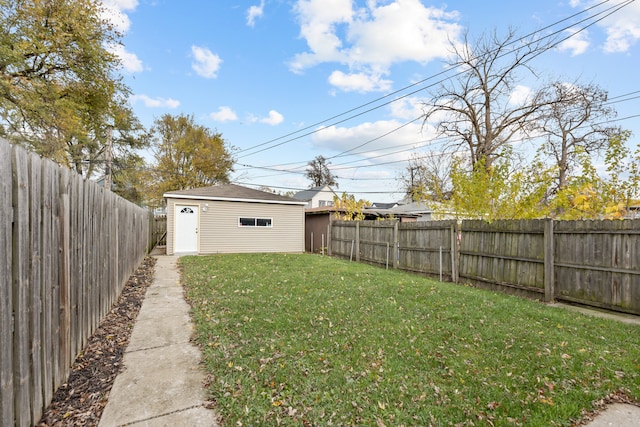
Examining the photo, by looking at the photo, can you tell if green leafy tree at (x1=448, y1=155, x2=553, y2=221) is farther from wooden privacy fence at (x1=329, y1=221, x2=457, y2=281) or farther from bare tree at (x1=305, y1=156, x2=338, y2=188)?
bare tree at (x1=305, y1=156, x2=338, y2=188)

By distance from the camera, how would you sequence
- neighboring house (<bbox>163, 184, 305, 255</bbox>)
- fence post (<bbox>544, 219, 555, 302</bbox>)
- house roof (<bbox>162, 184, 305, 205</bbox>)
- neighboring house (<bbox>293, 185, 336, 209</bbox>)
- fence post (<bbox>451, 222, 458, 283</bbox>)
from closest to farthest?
fence post (<bbox>544, 219, 555, 302</bbox>) < fence post (<bbox>451, 222, 458, 283</bbox>) < neighboring house (<bbox>163, 184, 305, 255</bbox>) < house roof (<bbox>162, 184, 305, 205</bbox>) < neighboring house (<bbox>293, 185, 336, 209</bbox>)

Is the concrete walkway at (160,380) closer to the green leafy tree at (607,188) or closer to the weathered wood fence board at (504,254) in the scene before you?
the weathered wood fence board at (504,254)

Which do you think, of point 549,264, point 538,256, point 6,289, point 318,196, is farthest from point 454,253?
point 318,196

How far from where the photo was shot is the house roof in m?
12.9

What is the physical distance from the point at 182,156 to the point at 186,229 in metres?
15.6

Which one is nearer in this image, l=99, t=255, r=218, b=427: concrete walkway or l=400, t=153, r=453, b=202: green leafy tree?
l=99, t=255, r=218, b=427: concrete walkway

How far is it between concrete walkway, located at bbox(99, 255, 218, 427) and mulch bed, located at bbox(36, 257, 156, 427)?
0.26 feet

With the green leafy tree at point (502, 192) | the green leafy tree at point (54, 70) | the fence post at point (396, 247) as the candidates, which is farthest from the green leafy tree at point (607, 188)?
the green leafy tree at point (54, 70)

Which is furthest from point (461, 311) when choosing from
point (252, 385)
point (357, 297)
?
point (252, 385)

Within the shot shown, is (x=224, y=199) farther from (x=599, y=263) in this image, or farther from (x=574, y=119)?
(x=574, y=119)

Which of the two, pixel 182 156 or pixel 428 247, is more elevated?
pixel 182 156

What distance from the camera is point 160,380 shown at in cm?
279

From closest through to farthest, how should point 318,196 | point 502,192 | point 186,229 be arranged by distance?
1. point 502,192
2. point 186,229
3. point 318,196

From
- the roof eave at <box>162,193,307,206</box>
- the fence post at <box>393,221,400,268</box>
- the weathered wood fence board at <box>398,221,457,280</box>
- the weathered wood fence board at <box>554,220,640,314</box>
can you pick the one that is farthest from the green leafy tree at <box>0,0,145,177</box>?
the weathered wood fence board at <box>554,220,640,314</box>
